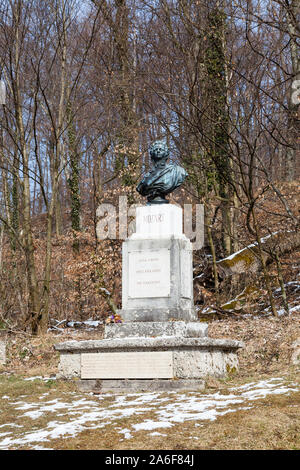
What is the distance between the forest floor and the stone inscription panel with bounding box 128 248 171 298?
1.70 meters

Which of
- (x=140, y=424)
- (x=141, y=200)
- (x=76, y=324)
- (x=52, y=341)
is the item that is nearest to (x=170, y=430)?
(x=140, y=424)

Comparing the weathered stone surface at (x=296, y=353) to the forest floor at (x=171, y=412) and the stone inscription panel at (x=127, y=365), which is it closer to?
the forest floor at (x=171, y=412)

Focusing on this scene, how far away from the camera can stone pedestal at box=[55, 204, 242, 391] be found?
722 centimetres

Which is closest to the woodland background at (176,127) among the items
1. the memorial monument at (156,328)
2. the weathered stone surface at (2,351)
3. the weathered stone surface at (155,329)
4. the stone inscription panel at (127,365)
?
the weathered stone surface at (2,351)

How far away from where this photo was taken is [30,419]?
582cm

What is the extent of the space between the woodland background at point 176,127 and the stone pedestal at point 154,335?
12.1 ft

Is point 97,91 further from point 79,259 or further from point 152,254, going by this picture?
point 152,254

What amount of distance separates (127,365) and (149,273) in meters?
1.59

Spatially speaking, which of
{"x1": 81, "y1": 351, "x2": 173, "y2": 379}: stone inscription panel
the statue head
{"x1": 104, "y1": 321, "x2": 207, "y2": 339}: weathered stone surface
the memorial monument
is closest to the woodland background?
the statue head

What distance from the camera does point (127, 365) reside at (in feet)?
24.3

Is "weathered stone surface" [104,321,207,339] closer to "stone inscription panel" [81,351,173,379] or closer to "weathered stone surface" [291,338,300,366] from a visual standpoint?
"stone inscription panel" [81,351,173,379]

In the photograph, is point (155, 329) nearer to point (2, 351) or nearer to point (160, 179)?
point (160, 179)

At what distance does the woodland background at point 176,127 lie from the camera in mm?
A: 12906

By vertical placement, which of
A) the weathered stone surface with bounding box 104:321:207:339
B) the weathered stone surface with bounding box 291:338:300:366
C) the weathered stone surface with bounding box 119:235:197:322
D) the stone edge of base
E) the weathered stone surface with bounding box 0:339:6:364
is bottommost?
the weathered stone surface with bounding box 0:339:6:364
